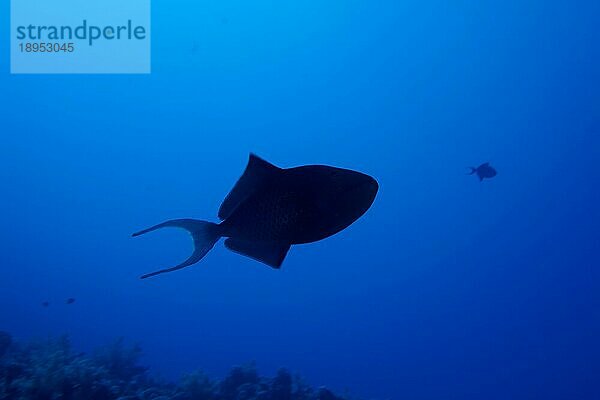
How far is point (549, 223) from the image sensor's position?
63188 millimetres

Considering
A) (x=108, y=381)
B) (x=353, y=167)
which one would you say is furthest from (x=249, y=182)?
(x=353, y=167)

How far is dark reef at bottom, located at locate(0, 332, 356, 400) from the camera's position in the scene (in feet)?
24.1

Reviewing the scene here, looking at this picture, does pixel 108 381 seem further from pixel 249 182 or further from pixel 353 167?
pixel 353 167

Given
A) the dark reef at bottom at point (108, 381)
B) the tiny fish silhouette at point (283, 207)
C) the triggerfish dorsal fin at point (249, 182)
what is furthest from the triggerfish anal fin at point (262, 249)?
the dark reef at bottom at point (108, 381)

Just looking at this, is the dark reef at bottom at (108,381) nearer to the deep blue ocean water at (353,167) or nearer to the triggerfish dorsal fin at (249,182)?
the triggerfish dorsal fin at (249,182)

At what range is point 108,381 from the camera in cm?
810

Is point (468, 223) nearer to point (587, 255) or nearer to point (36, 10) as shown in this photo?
point (587, 255)

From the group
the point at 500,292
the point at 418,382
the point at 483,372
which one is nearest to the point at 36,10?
the point at 418,382

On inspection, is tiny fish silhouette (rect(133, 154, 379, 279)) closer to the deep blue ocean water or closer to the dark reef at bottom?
the dark reef at bottom

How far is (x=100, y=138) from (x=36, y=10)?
27.6 metres

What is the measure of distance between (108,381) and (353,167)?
199 ft

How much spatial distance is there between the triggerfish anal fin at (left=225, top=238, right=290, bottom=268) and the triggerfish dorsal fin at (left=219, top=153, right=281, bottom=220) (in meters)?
0.11

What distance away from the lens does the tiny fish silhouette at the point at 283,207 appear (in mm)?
1634

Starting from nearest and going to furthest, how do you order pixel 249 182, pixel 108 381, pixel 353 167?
pixel 249 182, pixel 108 381, pixel 353 167
